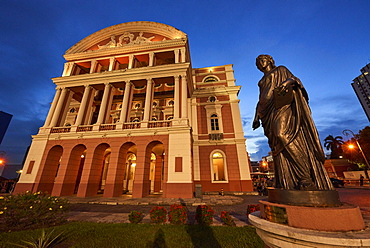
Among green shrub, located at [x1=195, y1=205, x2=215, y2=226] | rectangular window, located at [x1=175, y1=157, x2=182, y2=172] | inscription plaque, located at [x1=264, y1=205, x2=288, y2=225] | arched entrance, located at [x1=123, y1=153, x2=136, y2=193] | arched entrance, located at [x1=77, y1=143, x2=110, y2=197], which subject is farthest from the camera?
arched entrance, located at [x1=123, y1=153, x2=136, y2=193]

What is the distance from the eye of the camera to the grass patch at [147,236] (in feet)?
13.2

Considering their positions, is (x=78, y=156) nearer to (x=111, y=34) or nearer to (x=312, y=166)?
(x=111, y=34)

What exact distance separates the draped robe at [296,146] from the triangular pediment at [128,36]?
60.4 ft

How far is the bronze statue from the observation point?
9.81 feet

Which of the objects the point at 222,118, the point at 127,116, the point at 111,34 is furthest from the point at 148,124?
the point at 111,34

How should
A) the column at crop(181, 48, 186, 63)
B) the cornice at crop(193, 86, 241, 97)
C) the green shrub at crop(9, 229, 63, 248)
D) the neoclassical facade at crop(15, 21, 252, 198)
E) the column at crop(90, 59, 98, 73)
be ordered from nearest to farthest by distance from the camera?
the green shrub at crop(9, 229, 63, 248) < the neoclassical facade at crop(15, 21, 252, 198) < the column at crop(181, 48, 186, 63) < the column at crop(90, 59, 98, 73) < the cornice at crop(193, 86, 241, 97)

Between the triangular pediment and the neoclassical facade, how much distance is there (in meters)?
0.12

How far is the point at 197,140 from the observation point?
59.3 ft

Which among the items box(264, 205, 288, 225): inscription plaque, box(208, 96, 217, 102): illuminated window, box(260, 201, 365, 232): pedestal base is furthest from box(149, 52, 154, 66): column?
box(260, 201, 365, 232): pedestal base

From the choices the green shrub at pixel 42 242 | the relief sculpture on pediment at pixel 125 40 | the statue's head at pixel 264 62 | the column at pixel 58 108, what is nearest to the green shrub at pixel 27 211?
the green shrub at pixel 42 242

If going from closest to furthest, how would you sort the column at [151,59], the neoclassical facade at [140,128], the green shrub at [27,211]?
the green shrub at [27,211] → the neoclassical facade at [140,128] → the column at [151,59]

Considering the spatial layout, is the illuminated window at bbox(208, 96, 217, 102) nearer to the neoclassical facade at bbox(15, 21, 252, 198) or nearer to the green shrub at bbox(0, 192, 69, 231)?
the neoclassical facade at bbox(15, 21, 252, 198)

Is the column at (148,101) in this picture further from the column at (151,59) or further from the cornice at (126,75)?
the column at (151,59)

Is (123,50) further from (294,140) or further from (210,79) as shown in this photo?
(294,140)
